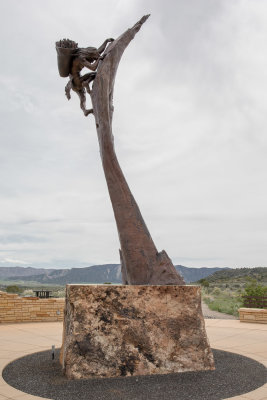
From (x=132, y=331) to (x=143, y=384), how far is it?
604 millimetres

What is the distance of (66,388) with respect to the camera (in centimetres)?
385

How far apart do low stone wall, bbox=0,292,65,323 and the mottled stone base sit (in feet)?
16.8

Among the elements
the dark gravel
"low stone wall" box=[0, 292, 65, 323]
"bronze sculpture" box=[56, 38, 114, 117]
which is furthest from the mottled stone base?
"low stone wall" box=[0, 292, 65, 323]

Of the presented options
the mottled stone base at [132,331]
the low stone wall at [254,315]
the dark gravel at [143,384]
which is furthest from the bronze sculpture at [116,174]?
the low stone wall at [254,315]

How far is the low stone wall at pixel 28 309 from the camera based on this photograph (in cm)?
915

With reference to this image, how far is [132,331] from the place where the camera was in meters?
4.43

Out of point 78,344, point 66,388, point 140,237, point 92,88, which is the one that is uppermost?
point 92,88

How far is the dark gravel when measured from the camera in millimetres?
3634

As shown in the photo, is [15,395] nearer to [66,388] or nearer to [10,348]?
[66,388]

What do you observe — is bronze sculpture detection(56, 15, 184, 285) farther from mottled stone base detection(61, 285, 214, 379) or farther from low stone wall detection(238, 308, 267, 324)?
low stone wall detection(238, 308, 267, 324)

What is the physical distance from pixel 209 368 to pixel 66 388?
1.72 meters

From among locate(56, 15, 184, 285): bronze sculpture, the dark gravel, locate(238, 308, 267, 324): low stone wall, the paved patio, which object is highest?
locate(56, 15, 184, 285): bronze sculpture

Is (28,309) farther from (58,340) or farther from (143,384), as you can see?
(143,384)

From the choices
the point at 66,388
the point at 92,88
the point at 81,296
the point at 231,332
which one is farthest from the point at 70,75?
the point at 231,332
